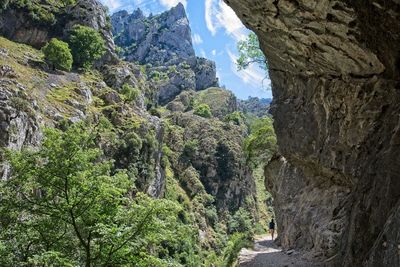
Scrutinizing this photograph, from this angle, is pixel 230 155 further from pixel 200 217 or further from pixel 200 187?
pixel 200 217

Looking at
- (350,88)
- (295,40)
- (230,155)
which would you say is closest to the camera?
(295,40)

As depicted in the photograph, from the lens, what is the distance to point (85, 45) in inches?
3595

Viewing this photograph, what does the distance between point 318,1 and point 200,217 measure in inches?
3477

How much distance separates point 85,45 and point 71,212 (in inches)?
3142

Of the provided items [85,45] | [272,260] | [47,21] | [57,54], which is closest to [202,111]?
[85,45]

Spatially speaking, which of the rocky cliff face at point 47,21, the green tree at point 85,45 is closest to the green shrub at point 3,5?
the rocky cliff face at point 47,21

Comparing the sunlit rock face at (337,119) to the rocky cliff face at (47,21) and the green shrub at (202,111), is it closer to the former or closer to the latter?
the rocky cliff face at (47,21)

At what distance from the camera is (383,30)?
12.4 meters

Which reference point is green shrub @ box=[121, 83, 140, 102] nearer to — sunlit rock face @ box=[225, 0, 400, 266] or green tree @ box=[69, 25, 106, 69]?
green tree @ box=[69, 25, 106, 69]

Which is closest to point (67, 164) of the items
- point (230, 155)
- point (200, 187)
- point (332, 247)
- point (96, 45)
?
point (332, 247)

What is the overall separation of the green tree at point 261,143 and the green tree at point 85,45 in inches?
2113

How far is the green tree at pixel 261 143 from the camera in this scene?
149 ft

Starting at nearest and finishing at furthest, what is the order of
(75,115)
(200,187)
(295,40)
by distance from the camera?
(295,40) < (75,115) < (200,187)

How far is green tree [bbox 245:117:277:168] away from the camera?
45431 mm
